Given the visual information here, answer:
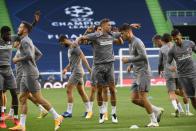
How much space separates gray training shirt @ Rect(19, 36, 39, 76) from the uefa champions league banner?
2683 centimetres

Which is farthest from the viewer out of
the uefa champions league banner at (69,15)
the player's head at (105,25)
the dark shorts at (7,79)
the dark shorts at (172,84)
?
the uefa champions league banner at (69,15)

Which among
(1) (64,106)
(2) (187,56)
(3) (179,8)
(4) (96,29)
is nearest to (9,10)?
(3) (179,8)

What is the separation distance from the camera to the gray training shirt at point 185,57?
31.7 ft

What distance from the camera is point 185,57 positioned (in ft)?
31.8

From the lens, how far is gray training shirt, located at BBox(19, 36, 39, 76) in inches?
339

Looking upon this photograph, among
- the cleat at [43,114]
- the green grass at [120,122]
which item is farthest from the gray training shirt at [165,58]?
the cleat at [43,114]

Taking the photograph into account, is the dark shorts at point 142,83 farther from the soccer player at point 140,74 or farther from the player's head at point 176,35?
the player's head at point 176,35

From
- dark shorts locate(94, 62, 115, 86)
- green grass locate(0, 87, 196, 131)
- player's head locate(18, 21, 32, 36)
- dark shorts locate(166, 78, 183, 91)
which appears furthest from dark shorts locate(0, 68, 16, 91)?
dark shorts locate(166, 78, 183, 91)

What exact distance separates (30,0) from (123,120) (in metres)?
28.9

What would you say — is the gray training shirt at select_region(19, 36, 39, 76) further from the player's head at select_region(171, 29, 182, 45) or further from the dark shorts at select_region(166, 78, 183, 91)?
the dark shorts at select_region(166, 78, 183, 91)

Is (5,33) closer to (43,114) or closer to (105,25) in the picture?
(105,25)

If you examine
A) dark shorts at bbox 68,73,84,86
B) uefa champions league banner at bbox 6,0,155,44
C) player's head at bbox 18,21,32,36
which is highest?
uefa champions league banner at bbox 6,0,155,44

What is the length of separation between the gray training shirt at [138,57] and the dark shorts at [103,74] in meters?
1.12

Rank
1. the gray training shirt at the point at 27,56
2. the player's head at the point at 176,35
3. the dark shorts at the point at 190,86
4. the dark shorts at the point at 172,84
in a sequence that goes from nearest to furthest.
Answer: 1. the gray training shirt at the point at 27,56
2. the player's head at the point at 176,35
3. the dark shorts at the point at 190,86
4. the dark shorts at the point at 172,84
